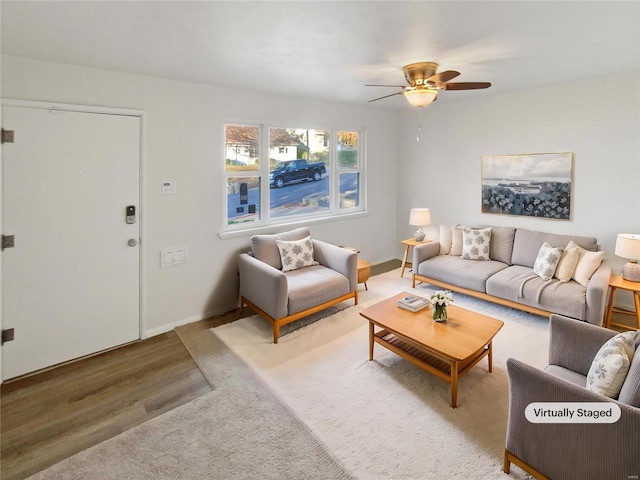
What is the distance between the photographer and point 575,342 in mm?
2078

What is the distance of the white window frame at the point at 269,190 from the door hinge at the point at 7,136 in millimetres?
1753

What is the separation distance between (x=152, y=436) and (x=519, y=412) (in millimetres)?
2136

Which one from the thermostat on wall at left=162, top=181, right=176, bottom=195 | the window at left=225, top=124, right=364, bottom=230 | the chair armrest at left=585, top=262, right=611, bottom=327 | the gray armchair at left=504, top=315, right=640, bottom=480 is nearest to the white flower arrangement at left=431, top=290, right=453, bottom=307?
the gray armchair at left=504, top=315, right=640, bottom=480

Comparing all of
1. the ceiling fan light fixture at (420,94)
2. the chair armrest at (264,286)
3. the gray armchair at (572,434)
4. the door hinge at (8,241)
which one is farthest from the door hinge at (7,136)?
the gray armchair at (572,434)

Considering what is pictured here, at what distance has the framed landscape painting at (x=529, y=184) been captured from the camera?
4.12 metres

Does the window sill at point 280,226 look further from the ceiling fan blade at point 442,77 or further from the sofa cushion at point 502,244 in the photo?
the ceiling fan blade at point 442,77

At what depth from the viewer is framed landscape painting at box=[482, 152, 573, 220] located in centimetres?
412

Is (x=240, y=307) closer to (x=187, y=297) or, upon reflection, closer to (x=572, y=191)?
(x=187, y=297)

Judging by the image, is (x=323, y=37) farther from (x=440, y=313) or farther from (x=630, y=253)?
(x=630, y=253)

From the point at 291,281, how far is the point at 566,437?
2.59 m

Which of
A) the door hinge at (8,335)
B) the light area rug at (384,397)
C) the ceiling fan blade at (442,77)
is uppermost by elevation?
the ceiling fan blade at (442,77)

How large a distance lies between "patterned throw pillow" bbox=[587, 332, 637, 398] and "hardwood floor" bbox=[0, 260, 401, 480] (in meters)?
2.45

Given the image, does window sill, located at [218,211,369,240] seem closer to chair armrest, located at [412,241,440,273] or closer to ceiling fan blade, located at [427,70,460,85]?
chair armrest, located at [412,241,440,273]

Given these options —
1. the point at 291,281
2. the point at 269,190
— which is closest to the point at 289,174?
the point at 269,190
